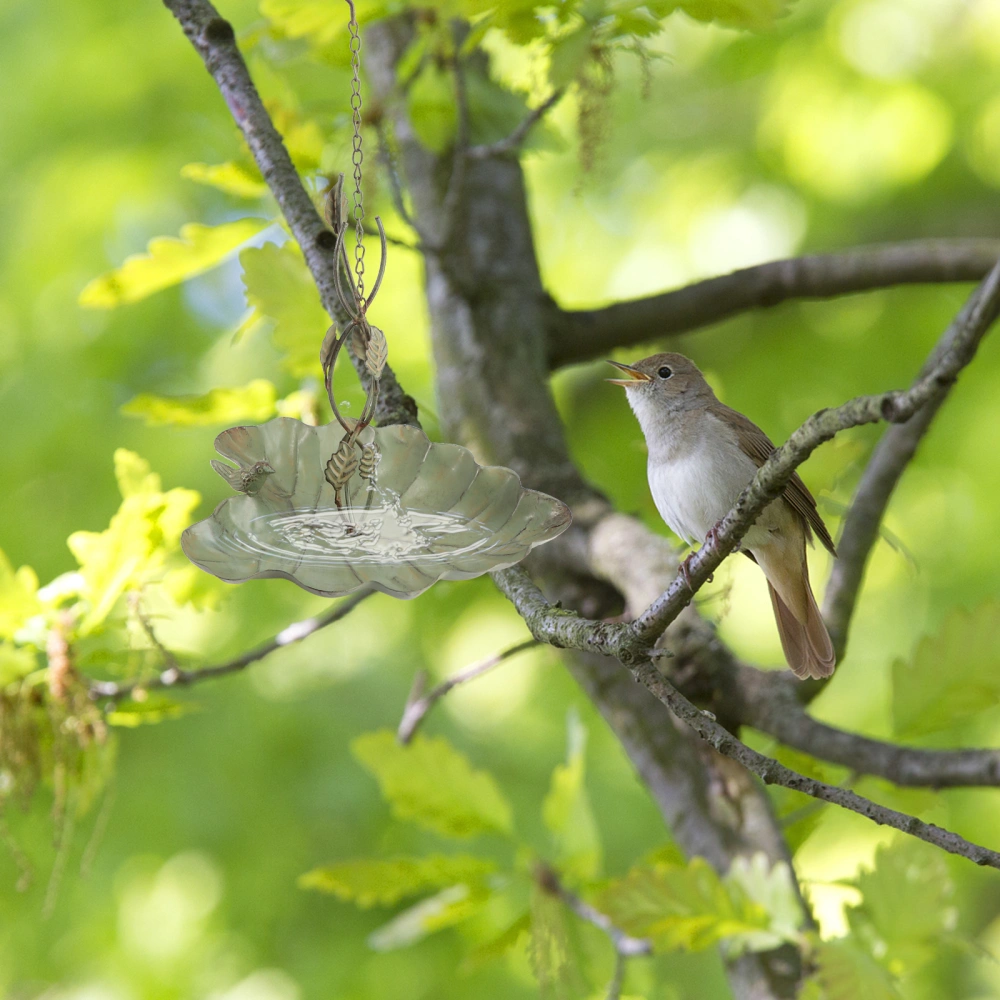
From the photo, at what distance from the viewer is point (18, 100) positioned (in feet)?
15.6

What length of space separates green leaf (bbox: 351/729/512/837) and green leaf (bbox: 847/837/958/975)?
2.98 ft

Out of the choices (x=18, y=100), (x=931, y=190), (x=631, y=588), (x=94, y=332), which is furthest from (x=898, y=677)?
(x=18, y=100)

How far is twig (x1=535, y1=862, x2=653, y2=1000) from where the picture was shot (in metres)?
2.78

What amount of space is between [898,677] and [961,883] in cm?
321

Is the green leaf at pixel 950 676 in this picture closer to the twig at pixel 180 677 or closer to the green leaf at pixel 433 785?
the green leaf at pixel 433 785

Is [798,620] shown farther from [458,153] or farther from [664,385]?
[458,153]

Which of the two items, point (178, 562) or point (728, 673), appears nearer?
point (728, 673)

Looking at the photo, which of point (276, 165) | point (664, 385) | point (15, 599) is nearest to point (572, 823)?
point (664, 385)

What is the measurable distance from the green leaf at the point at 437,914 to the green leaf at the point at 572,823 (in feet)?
0.91

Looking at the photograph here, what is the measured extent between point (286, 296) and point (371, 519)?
35.9 inches

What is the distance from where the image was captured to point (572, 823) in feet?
9.77

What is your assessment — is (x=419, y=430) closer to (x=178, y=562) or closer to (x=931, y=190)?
(x=178, y=562)

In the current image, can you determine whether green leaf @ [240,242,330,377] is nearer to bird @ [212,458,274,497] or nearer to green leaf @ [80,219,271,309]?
green leaf @ [80,219,271,309]

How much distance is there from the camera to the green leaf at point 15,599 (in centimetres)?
231
